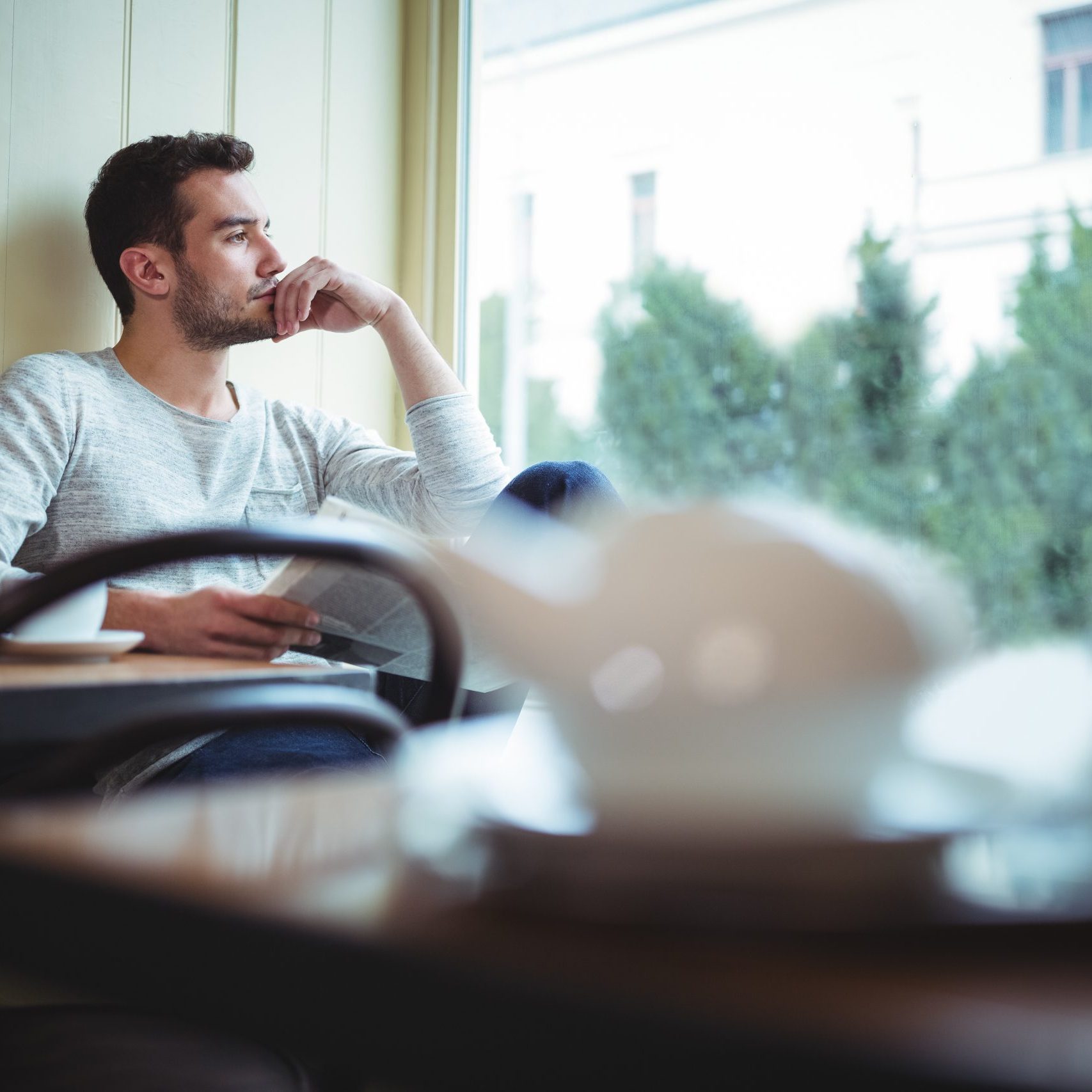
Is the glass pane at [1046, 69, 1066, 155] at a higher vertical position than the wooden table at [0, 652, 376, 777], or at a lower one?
higher

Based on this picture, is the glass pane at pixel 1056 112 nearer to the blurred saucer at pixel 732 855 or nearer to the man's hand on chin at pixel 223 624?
the man's hand on chin at pixel 223 624

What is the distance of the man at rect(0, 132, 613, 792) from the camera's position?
63.7 inches

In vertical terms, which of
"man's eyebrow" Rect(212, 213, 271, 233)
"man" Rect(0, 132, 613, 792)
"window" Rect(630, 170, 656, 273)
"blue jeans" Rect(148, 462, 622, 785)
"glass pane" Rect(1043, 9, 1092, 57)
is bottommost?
"blue jeans" Rect(148, 462, 622, 785)

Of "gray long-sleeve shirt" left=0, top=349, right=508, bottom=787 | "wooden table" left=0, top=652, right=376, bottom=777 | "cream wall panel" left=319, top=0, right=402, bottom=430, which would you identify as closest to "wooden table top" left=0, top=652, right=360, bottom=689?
"wooden table" left=0, top=652, right=376, bottom=777

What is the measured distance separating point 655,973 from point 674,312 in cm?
229

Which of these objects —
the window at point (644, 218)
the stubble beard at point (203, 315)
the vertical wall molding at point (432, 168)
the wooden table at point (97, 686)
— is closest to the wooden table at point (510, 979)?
the wooden table at point (97, 686)

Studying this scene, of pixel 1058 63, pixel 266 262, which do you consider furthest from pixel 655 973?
pixel 1058 63

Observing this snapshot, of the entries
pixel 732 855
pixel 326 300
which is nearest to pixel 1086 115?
pixel 326 300

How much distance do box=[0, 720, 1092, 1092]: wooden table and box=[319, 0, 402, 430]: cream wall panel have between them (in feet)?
7.60

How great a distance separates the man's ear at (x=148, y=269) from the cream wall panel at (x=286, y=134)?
0.35 meters

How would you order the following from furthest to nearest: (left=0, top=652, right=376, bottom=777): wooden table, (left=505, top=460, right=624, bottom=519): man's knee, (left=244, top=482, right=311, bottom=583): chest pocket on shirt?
(left=244, top=482, right=311, bottom=583): chest pocket on shirt, (left=505, top=460, right=624, bottom=519): man's knee, (left=0, top=652, right=376, bottom=777): wooden table

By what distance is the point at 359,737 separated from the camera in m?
1.60

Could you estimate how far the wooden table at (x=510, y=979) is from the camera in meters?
0.17

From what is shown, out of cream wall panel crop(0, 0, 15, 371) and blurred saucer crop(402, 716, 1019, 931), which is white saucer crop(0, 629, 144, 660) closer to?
blurred saucer crop(402, 716, 1019, 931)
